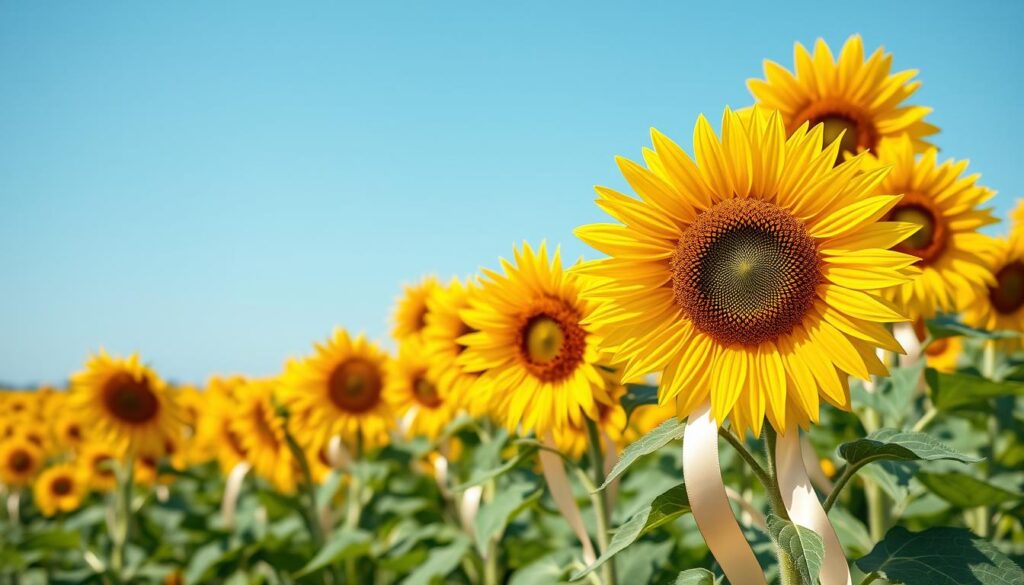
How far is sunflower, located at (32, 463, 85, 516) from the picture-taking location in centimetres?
806

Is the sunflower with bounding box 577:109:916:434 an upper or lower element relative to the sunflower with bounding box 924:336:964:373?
upper

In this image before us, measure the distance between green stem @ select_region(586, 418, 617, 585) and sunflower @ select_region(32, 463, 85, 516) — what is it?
7.33m

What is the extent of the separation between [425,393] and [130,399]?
99.5 inches

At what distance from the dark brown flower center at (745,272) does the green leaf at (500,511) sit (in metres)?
1.19

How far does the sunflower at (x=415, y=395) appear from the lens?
491cm

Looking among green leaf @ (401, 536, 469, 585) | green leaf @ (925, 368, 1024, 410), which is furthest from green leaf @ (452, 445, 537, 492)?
green leaf @ (925, 368, 1024, 410)

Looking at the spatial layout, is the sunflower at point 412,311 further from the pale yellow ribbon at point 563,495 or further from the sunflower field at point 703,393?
the pale yellow ribbon at point 563,495

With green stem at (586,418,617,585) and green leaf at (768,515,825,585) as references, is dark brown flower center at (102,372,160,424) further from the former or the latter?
green leaf at (768,515,825,585)

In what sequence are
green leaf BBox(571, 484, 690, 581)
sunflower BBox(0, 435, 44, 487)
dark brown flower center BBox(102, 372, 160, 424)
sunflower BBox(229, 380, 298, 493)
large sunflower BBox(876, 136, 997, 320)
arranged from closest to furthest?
green leaf BBox(571, 484, 690, 581) → large sunflower BBox(876, 136, 997, 320) → sunflower BBox(229, 380, 298, 493) → dark brown flower center BBox(102, 372, 160, 424) → sunflower BBox(0, 435, 44, 487)

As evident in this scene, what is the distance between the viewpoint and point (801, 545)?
4.92ft

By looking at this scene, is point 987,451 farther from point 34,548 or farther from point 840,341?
point 34,548

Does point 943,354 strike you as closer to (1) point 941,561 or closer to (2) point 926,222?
(2) point 926,222

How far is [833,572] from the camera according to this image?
1.56 meters

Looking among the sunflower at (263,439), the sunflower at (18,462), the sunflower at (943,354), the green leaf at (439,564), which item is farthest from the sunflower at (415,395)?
the sunflower at (18,462)
